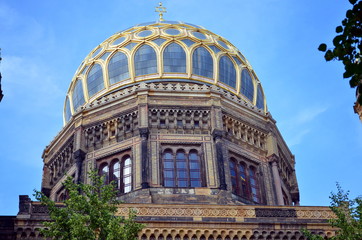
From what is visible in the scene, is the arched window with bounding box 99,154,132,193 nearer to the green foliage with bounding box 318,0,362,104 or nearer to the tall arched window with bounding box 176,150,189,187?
the tall arched window with bounding box 176,150,189,187

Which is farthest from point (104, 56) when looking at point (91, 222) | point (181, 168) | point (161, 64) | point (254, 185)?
point (91, 222)

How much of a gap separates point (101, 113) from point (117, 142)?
2216mm

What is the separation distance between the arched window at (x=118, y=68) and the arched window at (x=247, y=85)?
267 inches

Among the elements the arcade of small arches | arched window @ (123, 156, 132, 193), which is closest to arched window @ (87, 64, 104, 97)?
arched window @ (123, 156, 132, 193)

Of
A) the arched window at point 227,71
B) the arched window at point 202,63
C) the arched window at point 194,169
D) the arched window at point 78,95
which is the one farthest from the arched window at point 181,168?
the arched window at point 78,95

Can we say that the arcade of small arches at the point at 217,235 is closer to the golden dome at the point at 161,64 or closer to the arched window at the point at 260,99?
the golden dome at the point at 161,64

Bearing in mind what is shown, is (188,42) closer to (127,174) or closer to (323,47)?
(127,174)

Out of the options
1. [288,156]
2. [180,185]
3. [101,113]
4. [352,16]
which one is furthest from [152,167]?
[352,16]

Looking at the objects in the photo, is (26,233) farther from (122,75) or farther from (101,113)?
(122,75)

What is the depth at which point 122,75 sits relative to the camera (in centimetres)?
3675

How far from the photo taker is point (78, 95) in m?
38.1

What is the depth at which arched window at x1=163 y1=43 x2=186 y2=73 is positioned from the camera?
1442 inches

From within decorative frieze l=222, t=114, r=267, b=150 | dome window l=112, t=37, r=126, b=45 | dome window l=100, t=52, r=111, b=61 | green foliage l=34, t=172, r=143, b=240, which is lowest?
green foliage l=34, t=172, r=143, b=240

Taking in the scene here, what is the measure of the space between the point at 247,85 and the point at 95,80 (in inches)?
349
